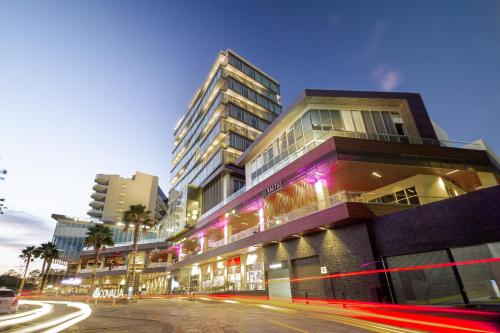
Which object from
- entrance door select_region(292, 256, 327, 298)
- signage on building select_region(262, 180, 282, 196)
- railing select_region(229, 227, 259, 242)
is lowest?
entrance door select_region(292, 256, 327, 298)

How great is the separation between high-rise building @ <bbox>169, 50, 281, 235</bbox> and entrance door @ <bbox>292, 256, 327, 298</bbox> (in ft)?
64.2

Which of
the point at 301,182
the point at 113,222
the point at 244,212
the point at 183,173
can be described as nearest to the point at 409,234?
the point at 301,182

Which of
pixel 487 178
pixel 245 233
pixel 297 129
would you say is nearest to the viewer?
pixel 487 178

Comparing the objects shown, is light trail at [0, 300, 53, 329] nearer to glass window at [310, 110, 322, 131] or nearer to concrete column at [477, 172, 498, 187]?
glass window at [310, 110, 322, 131]

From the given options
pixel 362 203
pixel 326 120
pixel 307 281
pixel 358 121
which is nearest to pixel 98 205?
pixel 307 281

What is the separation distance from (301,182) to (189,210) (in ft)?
88.3

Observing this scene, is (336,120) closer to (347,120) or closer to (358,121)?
(347,120)

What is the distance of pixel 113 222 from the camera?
103250 millimetres

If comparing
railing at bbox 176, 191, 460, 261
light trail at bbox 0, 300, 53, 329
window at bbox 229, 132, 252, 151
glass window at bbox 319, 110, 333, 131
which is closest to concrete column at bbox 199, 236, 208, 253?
railing at bbox 176, 191, 460, 261

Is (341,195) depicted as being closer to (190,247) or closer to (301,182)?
(301,182)

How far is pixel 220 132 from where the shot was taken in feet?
150

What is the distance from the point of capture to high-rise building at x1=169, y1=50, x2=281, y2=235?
4253 cm

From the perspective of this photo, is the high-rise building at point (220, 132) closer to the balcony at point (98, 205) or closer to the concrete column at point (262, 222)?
the concrete column at point (262, 222)

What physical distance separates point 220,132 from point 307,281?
3152cm
